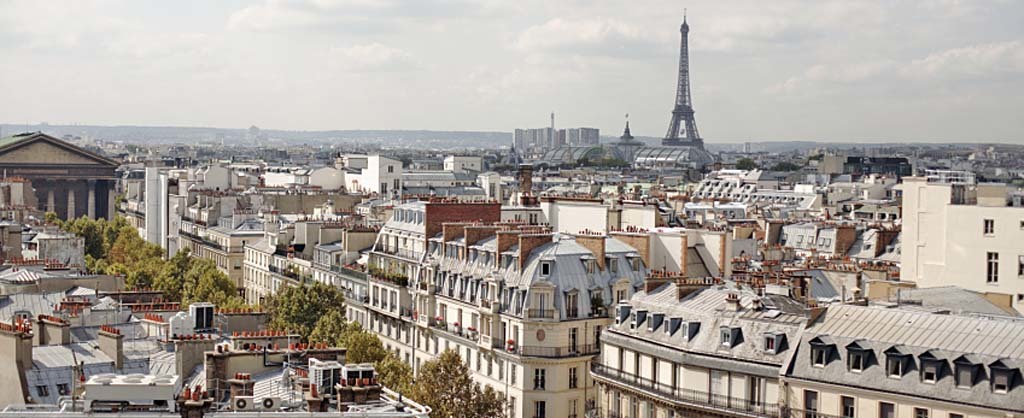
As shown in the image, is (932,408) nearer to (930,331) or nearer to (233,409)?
(930,331)

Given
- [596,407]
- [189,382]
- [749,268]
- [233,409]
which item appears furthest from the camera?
[749,268]

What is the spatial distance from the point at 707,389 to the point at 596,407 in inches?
329

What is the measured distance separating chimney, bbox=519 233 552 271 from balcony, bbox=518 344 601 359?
344 cm

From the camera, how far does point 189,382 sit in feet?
111

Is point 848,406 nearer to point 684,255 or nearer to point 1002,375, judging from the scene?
point 1002,375

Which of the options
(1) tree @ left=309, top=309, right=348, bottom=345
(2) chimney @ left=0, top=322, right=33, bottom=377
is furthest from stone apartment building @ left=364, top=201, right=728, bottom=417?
(2) chimney @ left=0, top=322, right=33, bottom=377

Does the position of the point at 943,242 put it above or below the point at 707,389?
above

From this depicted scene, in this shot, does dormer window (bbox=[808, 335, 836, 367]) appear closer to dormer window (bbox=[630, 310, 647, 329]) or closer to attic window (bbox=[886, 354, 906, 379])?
attic window (bbox=[886, 354, 906, 379])

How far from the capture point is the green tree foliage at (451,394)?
1850 inches

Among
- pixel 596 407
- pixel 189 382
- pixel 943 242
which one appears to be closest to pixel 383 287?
pixel 596 407

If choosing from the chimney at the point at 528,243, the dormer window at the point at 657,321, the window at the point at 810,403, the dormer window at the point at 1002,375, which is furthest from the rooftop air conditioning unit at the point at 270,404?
the chimney at the point at 528,243

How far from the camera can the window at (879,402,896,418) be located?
122ft

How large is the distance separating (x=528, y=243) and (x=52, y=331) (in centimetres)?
2062

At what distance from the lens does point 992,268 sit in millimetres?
51938
